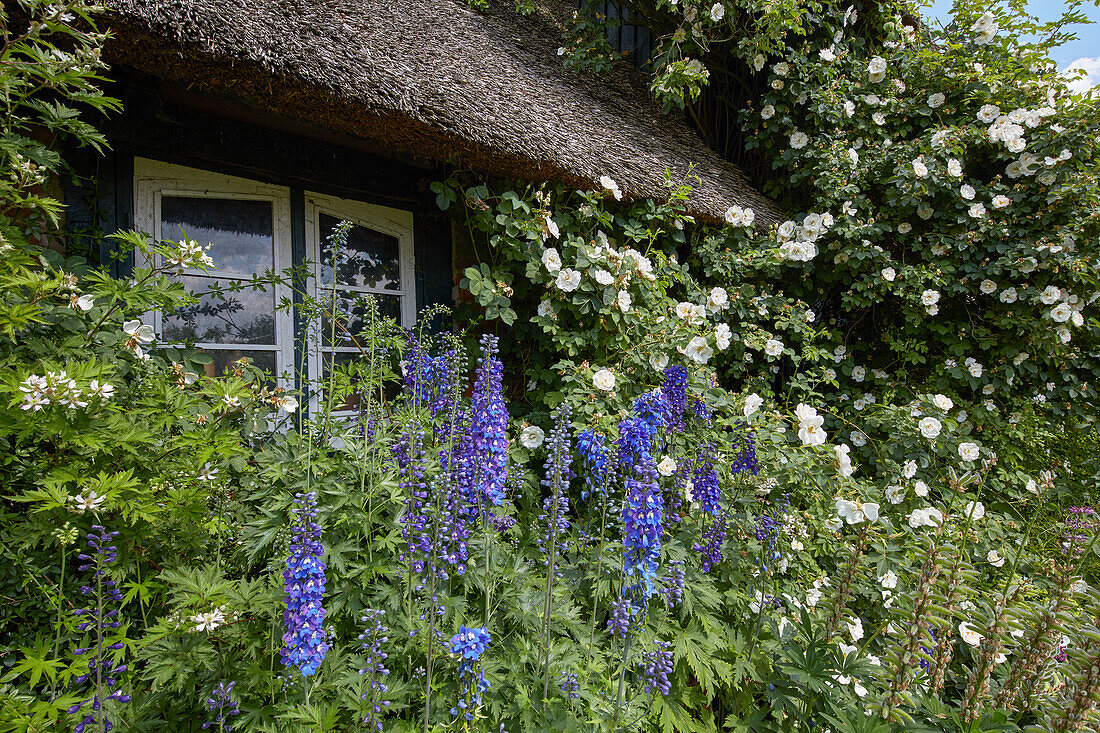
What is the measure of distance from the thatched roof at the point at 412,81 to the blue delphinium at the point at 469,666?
2058mm

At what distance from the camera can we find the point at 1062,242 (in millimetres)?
3422

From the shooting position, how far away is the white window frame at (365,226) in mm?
2647

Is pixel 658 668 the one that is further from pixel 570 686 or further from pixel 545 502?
pixel 545 502

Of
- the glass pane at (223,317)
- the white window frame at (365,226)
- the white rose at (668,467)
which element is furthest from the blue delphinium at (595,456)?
the glass pane at (223,317)

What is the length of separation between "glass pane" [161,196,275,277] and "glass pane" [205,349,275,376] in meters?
0.40

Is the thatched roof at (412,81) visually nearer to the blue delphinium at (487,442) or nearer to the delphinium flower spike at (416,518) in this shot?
the blue delphinium at (487,442)

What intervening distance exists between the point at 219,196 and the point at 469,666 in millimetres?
2492

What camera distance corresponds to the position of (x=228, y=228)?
2.53 metres

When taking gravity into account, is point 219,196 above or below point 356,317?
above

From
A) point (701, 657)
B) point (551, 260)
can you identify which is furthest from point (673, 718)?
point (551, 260)

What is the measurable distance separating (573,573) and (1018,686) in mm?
1315

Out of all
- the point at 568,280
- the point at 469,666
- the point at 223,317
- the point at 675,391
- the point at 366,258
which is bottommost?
the point at 469,666

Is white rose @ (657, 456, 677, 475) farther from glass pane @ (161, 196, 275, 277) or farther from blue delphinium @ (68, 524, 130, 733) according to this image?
glass pane @ (161, 196, 275, 277)

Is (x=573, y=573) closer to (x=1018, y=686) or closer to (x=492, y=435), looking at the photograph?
(x=492, y=435)
